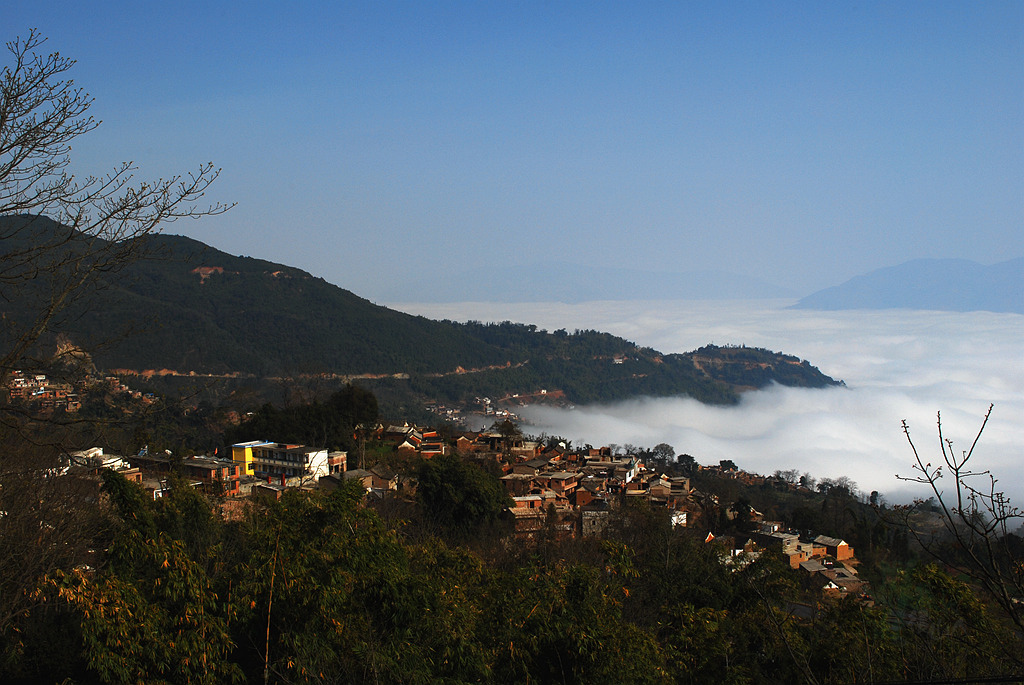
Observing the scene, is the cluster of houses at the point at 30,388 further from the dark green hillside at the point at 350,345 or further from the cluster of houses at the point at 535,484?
the dark green hillside at the point at 350,345

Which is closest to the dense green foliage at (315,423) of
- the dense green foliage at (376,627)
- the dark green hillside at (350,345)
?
the dark green hillside at (350,345)

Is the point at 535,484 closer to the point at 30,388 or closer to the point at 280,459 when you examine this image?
the point at 280,459

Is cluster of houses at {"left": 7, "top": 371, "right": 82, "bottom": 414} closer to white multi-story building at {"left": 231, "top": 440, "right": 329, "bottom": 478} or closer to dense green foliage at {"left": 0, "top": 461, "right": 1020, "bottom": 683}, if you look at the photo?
dense green foliage at {"left": 0, "top": 461, "right": 1020, "bottom": 683}

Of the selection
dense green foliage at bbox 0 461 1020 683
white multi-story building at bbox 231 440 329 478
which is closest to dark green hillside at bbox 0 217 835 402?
white multi-story building at bbox 231 440 329 478

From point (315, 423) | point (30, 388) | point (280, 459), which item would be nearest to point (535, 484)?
point (280, 459)

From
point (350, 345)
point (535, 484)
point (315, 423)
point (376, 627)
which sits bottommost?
point (535, 484)

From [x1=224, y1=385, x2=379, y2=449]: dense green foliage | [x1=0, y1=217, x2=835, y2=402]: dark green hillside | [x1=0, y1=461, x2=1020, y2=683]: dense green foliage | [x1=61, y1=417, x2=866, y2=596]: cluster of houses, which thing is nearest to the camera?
[x1=0, y1=461, x2=1020, y2=683]: dense green foliage

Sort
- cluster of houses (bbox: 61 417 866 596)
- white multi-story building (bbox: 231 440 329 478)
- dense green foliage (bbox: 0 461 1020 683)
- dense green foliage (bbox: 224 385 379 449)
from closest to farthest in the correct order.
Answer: dense green foliage (bbox: 0 461 1020 683)
cluster of houses (bbox: 61 417 866 596)
white multi-story building (bbox: 231 440 329 478)
dense green foliage (bbox: 224 385 379 449)

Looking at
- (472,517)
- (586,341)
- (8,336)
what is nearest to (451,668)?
(8,336)
